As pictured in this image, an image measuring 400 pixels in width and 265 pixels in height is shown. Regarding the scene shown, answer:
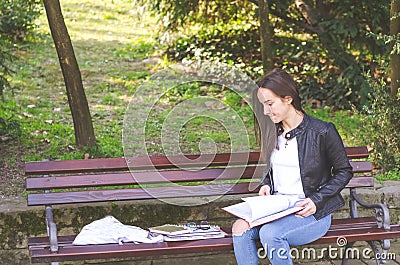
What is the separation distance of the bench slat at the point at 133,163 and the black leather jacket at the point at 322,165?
28.5 inches

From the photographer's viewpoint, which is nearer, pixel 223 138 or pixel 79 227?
pixel 79 227

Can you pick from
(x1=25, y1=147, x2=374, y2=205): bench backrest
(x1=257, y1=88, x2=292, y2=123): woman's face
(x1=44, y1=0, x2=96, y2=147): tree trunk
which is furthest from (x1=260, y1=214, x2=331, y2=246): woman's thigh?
(x1=44, y1=0, x2=96, y2=147): tree trunk

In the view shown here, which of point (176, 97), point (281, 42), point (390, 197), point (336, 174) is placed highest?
point (281, 42)

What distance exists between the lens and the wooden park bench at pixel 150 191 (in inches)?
156

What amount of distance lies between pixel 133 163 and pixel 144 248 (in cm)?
83

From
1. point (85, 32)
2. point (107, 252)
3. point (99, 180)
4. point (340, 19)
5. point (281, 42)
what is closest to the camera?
point (107, 252)

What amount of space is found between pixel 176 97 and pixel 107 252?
15.5ft

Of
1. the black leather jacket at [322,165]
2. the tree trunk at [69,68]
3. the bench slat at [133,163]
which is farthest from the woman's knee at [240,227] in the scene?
the tree trunk at [69,68]

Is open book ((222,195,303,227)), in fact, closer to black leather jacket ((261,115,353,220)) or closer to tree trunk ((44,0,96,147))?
black leather jacket ((261,115,353,220))

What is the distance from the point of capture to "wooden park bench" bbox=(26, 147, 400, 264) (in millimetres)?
3957

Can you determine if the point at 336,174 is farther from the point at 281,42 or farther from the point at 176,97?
the point at 281,42

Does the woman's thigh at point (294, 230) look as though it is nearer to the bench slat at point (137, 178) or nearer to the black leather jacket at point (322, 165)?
the black leather jacket at point (322, 165)

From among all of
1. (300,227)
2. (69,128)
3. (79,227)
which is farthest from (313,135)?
(69,128)

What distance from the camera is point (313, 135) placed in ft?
13.7
